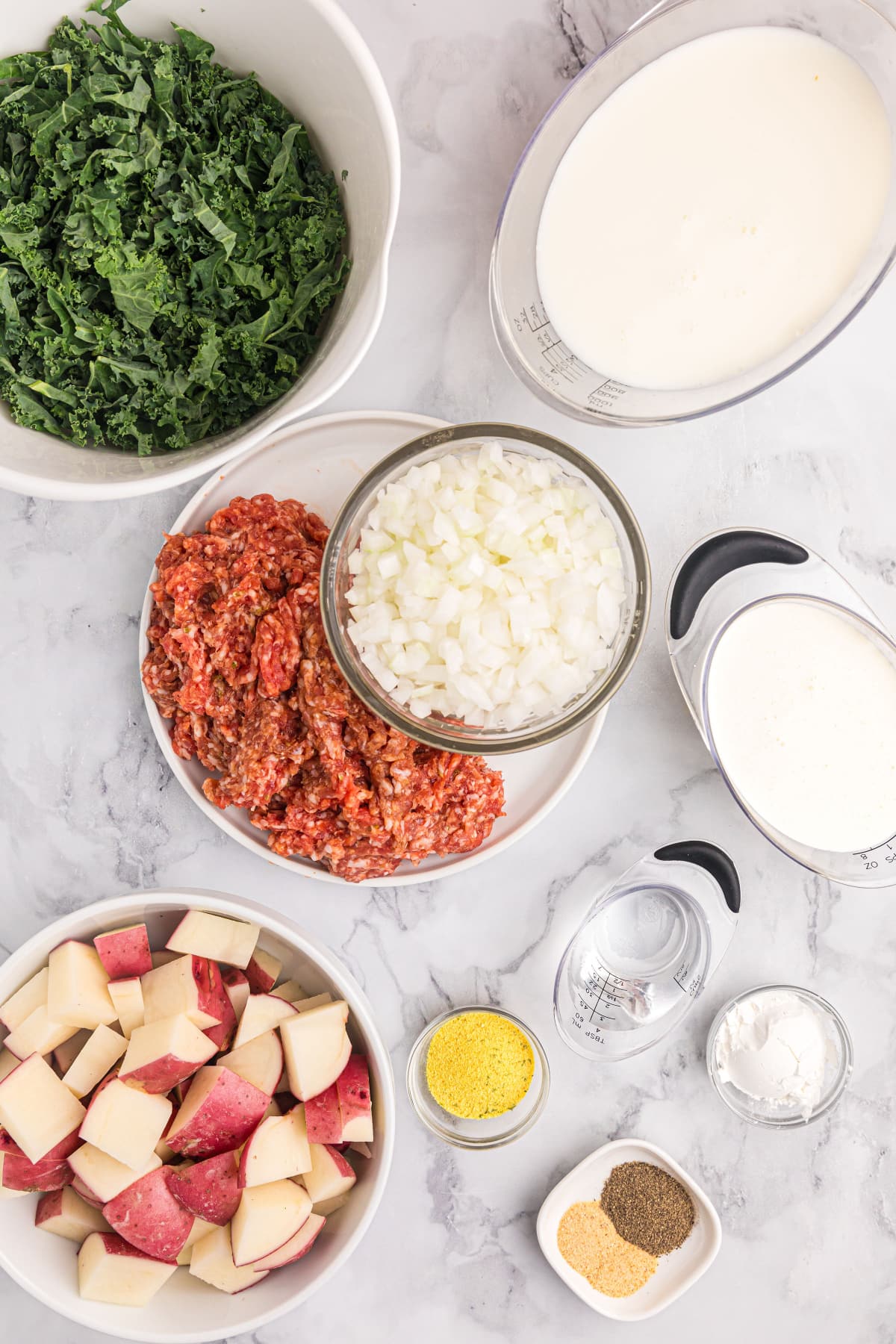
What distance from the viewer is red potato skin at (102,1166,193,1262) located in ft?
5.29

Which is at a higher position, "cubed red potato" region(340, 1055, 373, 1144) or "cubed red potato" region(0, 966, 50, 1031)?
"cubed red potato" region(0, 966, 50, 1031)

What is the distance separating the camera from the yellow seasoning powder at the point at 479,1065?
1.81m

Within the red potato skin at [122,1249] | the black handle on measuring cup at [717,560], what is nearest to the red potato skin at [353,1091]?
the red potato skin at [122,1249]

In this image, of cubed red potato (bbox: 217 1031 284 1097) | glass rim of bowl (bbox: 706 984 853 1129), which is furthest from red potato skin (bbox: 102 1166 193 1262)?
glass rim of bowl (bbox: 706 984 853 1129)

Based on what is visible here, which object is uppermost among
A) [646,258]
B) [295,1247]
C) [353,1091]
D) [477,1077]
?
[646,258]

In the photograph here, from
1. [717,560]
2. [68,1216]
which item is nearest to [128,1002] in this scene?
[68,1216]

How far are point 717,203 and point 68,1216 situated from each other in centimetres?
212

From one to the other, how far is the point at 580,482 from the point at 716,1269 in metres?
1.73

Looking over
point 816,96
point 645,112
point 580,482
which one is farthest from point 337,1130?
point 816,96

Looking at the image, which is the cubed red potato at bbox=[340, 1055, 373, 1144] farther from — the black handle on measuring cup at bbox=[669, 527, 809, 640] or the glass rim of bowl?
the black handle on measuring cup at bbox=[669, 527, 809, 640]

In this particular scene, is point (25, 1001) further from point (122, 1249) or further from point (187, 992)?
point (122, 1249)

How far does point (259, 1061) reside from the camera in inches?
66.5

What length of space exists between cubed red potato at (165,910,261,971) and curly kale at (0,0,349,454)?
Answer: 33.7 inches

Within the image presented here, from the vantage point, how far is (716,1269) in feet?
6.57
